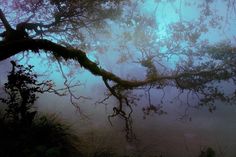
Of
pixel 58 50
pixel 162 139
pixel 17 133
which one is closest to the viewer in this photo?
pixel 58 50

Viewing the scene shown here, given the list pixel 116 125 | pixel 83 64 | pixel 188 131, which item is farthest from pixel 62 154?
pixel 188 131

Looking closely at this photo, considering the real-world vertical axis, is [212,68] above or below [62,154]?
above

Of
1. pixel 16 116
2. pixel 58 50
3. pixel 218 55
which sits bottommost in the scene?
pixel 16 116

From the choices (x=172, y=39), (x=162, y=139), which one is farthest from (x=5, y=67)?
(x=172, y=39)

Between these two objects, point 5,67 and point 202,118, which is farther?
point 5,67

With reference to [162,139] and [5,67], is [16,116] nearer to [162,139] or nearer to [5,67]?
[162,139]

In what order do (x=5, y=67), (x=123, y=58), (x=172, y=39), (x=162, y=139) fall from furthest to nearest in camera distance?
(x=5, y=67), (x=162, y=139), (x=123, y=58), (x=172, y=39)

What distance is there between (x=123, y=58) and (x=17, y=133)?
15.1 ft

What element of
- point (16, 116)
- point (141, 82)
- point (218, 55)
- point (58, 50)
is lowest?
point (16, 116)

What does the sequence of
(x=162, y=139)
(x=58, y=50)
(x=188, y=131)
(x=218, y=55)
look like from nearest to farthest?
(x=58, y=50)
(x=218, y=55)
(x=162, y=139)
(x=188, y=131)

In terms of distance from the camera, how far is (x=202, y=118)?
14.6 meters

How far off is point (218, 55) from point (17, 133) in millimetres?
4767

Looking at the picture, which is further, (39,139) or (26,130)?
(39,139)

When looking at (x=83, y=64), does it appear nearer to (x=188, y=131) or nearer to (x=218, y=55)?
(x=218, y=55)
